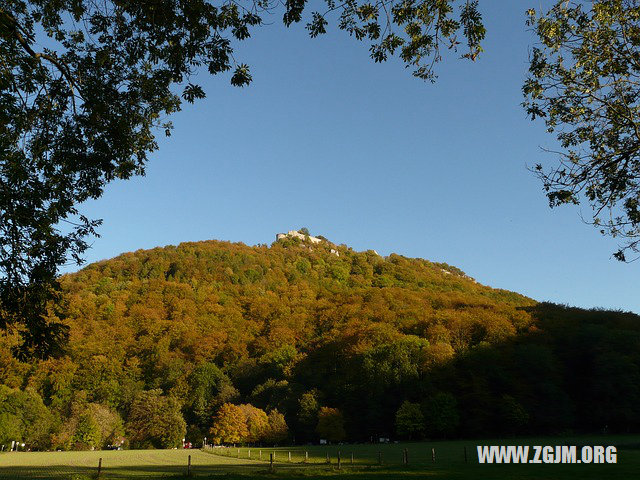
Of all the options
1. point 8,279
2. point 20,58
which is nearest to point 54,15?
point 20,58

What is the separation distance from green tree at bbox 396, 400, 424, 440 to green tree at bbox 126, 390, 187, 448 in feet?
119

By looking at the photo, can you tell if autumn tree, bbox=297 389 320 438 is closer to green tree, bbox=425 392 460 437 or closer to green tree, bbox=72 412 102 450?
green tree, bbox=425 392 460 437

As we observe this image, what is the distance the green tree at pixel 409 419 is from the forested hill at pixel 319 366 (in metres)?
0.18

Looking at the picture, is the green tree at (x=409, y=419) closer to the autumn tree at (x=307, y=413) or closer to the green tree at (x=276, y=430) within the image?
the autumn tree at (x=307, y=413)

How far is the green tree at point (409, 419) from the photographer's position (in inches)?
2702

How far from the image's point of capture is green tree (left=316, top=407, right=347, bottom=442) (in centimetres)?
7419

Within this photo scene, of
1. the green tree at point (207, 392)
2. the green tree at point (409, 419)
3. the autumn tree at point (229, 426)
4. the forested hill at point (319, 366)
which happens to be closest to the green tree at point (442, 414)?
the forested hill at point (319, 366)

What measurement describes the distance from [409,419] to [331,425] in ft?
39.1

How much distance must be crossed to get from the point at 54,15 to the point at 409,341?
238 ft

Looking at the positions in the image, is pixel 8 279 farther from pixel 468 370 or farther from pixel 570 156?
pixel 468 370

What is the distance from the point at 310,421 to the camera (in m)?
78.4

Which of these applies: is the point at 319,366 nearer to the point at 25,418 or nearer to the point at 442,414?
the point at 442,414

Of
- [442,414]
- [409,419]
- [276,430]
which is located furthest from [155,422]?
[442,414]

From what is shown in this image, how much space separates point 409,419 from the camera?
2719 inches
